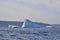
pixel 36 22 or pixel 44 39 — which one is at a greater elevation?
pixel 36 22

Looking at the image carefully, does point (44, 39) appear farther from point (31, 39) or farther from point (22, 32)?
point (22, 32)

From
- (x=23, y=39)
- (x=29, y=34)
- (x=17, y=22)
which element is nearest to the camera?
(x=23, y=39)

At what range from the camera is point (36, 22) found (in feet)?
6.73

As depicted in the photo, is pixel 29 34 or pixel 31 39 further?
pixel 29 34

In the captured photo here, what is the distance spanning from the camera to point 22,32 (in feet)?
5.03

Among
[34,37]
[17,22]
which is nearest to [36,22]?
[17,22]

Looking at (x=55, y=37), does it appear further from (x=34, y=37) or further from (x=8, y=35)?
(x=8, y=35)

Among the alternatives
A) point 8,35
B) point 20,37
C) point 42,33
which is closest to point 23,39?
point 20,37

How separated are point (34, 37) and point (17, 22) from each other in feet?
2.10

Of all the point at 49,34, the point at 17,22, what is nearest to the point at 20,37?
the point at 49,34

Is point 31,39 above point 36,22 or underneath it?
underneath

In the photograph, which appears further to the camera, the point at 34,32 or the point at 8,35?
the point at 34,32

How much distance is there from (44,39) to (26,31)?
238mm

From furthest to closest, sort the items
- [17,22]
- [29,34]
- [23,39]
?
[17,22]
[29,34]
[23,39]
